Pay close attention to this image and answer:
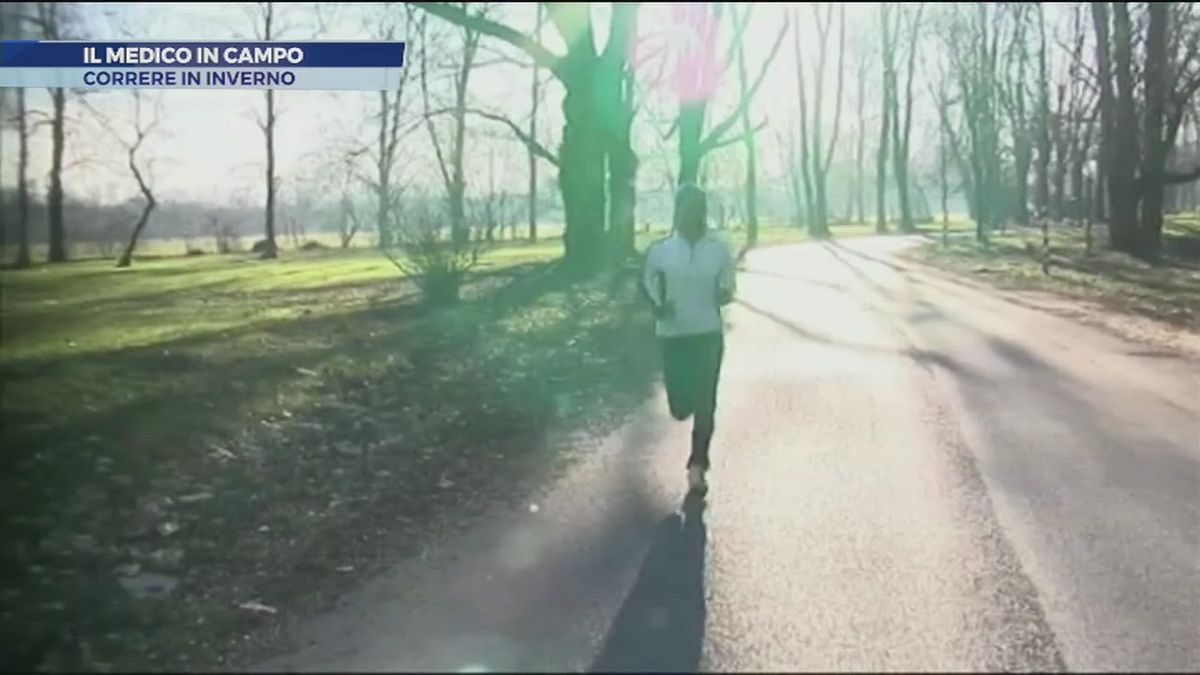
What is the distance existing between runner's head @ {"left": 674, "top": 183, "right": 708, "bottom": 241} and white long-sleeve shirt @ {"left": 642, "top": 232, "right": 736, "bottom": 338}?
0.05 meters

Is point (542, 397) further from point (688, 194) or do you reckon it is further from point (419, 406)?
point (688, 194)

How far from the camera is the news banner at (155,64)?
751 cm

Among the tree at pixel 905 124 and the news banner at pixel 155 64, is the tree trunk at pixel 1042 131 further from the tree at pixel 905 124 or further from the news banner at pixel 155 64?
the news banner at pixel 155 64

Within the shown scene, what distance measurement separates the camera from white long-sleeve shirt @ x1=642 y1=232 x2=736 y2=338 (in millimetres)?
6824

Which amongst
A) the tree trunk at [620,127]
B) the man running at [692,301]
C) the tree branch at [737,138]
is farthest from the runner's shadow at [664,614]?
the tree branch at [737,138]

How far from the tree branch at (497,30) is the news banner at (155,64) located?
263 inches

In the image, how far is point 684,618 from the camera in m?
4.76

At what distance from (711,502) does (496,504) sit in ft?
4.13

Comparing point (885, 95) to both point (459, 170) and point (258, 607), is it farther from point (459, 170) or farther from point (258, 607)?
point (258, 607)

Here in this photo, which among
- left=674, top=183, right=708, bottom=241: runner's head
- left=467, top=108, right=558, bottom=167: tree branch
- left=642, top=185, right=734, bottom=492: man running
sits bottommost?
left=642, top=185, right=734, bottom=492: man running

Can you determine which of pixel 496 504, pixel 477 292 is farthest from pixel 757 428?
pixel 477 292

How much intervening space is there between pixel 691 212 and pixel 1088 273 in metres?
18.7

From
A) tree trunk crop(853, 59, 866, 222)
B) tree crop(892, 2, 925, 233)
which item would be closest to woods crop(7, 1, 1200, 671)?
tree crop(892, 2, 925, 233)

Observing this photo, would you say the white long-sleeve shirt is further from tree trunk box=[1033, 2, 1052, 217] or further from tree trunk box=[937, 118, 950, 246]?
tree trunk box=[937, 118, 950, 246]
